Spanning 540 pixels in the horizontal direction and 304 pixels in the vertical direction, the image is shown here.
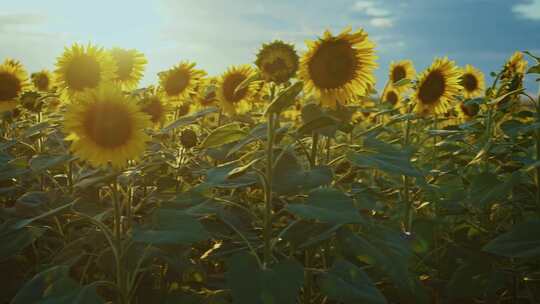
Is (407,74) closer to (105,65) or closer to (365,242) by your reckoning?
(105,65)

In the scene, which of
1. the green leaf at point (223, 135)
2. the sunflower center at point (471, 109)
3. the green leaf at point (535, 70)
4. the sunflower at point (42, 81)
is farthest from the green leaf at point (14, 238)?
the sunflower center at point (471, 109)

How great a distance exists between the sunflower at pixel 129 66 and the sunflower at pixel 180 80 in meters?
0.61

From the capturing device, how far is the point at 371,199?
2.78 m

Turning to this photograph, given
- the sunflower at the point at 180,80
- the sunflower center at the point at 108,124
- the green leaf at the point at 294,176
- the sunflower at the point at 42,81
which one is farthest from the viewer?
the sunflower at the point at 42,81

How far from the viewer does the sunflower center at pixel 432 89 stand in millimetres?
4270

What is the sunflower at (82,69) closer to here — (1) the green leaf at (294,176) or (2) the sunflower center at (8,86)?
(2) the sunflower center at (8,86)

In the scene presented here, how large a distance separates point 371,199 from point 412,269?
0.60 metres

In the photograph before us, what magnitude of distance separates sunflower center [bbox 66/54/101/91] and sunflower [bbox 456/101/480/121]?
3758 millimetres

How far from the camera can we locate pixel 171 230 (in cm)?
203

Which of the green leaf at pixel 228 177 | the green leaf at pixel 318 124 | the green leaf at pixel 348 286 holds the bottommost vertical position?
the green leaf at pixel 348 286

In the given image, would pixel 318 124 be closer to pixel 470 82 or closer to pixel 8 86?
pixel 8 86

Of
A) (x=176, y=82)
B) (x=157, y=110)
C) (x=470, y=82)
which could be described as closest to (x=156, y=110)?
(x=157, y=110)

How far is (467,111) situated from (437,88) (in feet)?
5.82

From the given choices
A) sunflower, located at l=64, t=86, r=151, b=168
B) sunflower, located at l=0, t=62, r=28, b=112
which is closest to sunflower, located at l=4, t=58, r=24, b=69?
sunflower, located at l=0, t=62, r=28, b=112
